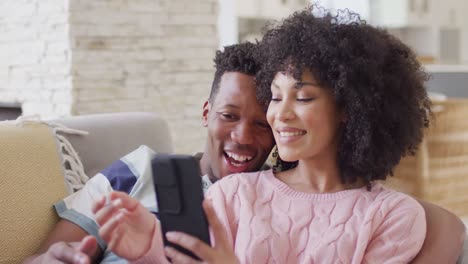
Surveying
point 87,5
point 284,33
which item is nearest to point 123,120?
point 284,33

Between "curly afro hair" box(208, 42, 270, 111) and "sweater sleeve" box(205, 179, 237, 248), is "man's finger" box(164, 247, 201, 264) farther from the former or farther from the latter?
"curly afro hair" box(208, 42, 270, 111)

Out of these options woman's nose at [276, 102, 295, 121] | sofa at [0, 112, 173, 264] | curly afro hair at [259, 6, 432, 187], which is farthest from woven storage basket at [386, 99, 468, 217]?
woman's nose at [276, 102, 295, 121]

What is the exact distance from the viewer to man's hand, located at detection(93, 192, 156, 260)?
893 millimetres

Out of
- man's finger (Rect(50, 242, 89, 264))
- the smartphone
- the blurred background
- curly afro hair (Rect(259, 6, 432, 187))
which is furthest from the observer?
the blurred background

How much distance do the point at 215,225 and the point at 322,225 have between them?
271 mm

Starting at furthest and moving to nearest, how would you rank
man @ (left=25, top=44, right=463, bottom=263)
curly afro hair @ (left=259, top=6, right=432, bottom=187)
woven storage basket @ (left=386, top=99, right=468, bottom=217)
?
woven storage basket @ (left=386, top=99, right=468, bottom=217), man @ (left=25, top=44, right=463, bottom=263), curly afro hair @ (left=259, top=6, right=432, bottom=187)

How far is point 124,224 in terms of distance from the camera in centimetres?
91

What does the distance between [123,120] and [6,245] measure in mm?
532

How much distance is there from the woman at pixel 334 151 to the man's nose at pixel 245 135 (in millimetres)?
126

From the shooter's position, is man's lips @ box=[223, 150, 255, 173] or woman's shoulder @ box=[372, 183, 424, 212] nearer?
woman's shoulder @ box=[372, 183, 424, 212]

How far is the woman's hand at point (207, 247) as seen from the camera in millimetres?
900

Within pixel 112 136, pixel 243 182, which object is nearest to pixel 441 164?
pixel 112 136

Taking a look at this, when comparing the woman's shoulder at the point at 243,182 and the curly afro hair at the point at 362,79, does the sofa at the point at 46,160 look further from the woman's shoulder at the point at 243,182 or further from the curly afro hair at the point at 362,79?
the woman's shoulder at the point at 243,182

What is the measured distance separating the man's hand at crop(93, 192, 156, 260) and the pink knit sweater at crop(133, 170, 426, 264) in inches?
8.8
